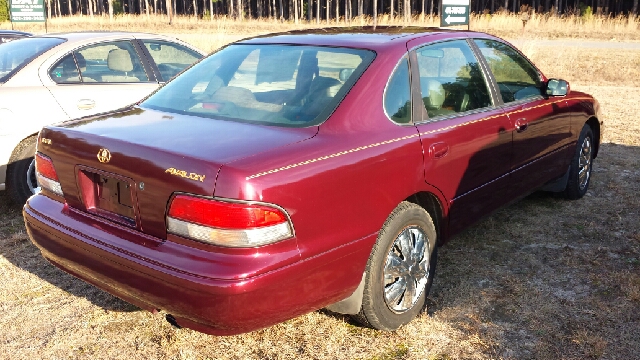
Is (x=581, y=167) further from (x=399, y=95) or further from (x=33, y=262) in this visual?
→ (x=33, y=262)

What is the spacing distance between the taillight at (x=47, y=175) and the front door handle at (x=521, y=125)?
3.01m

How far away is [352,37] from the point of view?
3750 millimetres

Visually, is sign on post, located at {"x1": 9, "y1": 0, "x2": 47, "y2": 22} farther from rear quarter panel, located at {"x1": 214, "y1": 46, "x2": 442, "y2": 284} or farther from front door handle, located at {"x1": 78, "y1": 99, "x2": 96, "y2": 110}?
rear quarter panel, located at {"x1": 214, "y1": 46, "x2": 442, "y2": 284}

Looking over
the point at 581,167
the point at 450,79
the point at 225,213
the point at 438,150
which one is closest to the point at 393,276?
the point at 438,150

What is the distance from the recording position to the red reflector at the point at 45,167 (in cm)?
323

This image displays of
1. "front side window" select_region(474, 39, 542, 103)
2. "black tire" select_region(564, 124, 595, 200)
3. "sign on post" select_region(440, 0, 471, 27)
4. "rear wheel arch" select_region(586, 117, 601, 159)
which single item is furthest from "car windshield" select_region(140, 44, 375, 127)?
"sign on post" select_region(440, 0, 471, 27)

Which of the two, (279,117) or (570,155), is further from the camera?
(570,155)

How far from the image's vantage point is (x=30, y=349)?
130 inches

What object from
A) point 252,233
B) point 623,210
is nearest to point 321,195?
point 252,233

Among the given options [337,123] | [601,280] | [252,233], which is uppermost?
[337,123]

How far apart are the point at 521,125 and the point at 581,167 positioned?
174 cm

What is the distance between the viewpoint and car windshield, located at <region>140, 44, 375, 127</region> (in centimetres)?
319

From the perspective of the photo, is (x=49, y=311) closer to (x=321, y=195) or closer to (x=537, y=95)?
(x=321, y=195)

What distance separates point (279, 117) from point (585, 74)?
1519 cm
